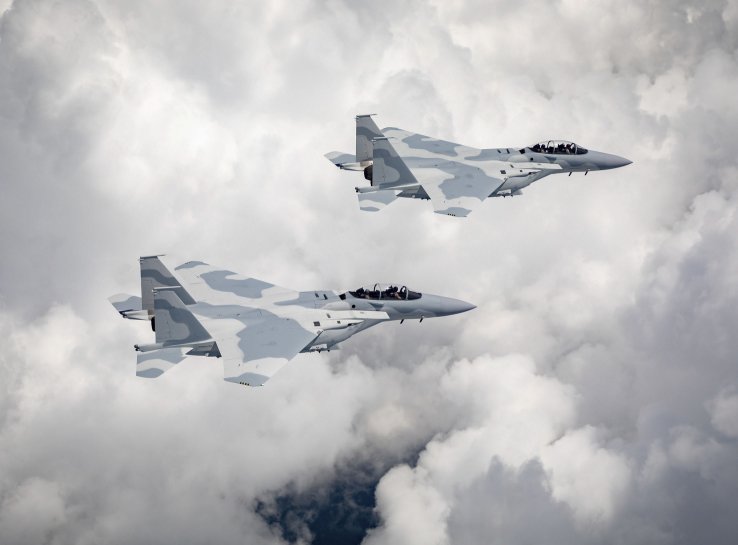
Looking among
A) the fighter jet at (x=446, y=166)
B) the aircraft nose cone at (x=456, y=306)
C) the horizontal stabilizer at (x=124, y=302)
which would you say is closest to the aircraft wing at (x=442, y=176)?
the fighter jet at (x=446, y=166)

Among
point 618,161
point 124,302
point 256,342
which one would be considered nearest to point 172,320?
point 256,342

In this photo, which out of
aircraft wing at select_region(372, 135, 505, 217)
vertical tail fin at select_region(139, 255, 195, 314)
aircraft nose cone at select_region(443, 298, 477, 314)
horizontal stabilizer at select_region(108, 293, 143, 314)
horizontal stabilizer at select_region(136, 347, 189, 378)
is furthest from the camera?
aircraft wing at select_region(372, 135, 505, 217)

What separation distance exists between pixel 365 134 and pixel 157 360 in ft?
88.9

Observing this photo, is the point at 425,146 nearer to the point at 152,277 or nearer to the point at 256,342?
the point at 152,277

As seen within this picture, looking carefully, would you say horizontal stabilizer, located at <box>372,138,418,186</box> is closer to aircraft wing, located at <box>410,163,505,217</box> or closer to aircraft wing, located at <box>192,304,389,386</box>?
aircraft wing, located at <box>410,163,505,217</box>

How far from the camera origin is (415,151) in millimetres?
69875

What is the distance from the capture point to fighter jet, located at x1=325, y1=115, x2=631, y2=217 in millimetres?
61344

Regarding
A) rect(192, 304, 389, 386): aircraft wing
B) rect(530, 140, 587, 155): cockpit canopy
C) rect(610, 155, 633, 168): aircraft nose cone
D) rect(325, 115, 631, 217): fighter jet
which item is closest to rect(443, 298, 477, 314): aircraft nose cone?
rect(192, 304, 389, 386): aircraft wing

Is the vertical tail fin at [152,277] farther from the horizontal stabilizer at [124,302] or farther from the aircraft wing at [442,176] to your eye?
the aircraft wing at [442,176]

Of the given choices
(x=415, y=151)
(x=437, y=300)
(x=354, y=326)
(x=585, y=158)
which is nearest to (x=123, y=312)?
→ (x=354, y=326)

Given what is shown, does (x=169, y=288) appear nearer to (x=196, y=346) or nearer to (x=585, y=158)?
(x=196, y=346)

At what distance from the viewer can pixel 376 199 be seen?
60969mm

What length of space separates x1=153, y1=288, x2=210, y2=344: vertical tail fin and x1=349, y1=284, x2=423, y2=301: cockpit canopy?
1143cm

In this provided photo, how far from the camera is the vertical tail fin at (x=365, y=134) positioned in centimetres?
6538
